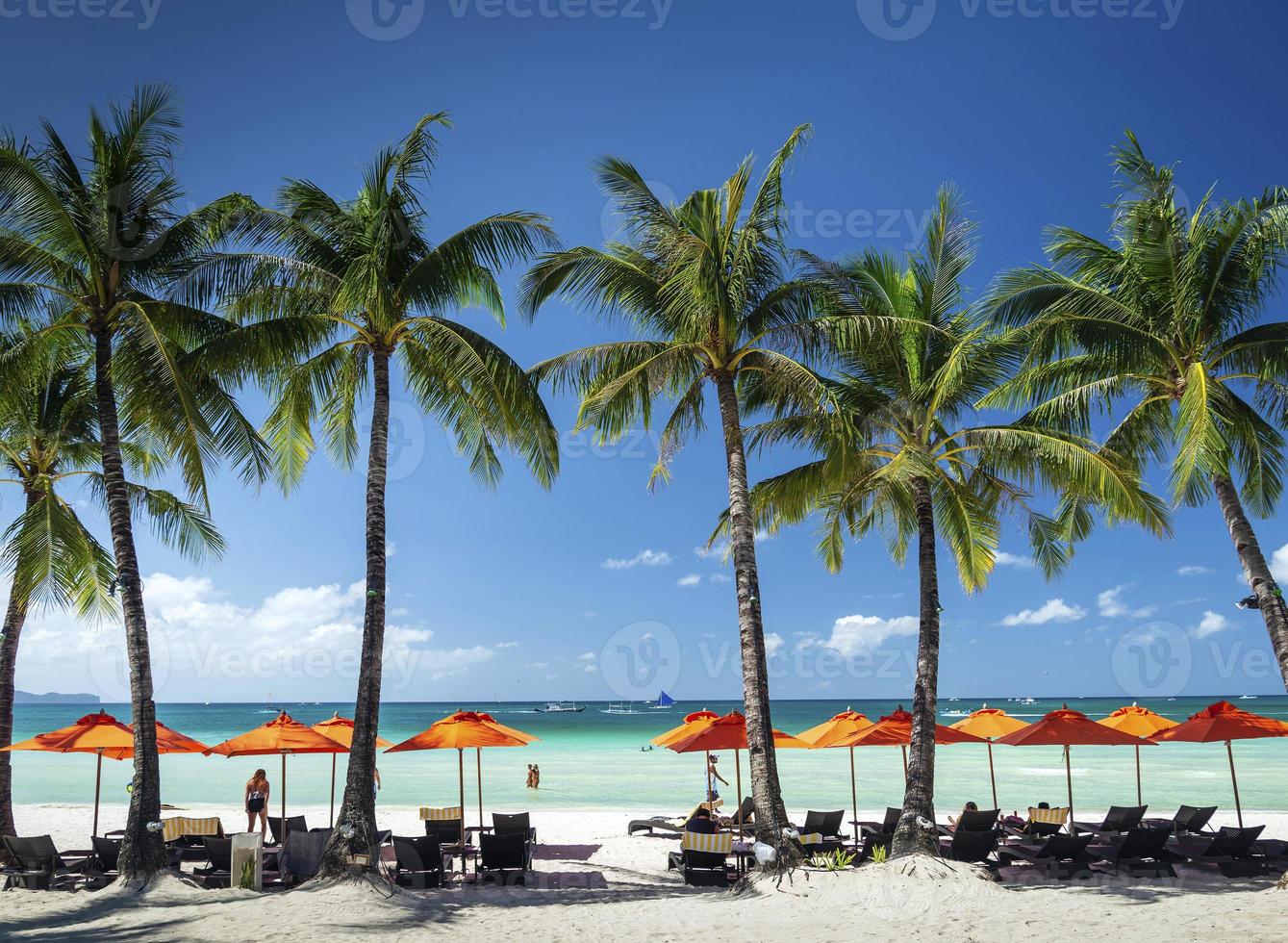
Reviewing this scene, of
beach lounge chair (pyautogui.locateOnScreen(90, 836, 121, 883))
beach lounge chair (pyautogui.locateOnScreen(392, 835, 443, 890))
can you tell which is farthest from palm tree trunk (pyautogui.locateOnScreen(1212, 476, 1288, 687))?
beach lounge chair (pyautogui.locateOnScreen(90, 836, 121, 883))

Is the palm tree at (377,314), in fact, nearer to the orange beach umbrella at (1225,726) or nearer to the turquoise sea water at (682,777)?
the orange beach umbrella at (1225,726)

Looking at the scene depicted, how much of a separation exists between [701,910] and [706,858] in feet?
6.29

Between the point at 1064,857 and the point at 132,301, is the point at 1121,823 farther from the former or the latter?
the point at 132,301

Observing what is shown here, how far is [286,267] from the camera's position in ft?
42.2

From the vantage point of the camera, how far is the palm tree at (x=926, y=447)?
1258cm

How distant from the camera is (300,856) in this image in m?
11.9

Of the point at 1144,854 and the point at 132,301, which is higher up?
the point at 132,301

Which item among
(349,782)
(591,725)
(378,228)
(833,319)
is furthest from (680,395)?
(591,725)

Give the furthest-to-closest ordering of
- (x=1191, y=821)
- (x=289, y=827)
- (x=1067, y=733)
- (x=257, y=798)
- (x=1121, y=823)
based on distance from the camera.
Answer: (x=289, y=827)
(x=1121, y=823)
(x=257, y=798)
(x=1191, y=821)
(x=1067, y=733)

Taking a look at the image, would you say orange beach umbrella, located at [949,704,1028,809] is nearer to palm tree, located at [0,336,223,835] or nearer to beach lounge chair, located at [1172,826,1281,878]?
beach lounge chair, located at [1172,826,1281,878]

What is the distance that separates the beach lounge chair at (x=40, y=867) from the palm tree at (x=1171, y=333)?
47.2ft

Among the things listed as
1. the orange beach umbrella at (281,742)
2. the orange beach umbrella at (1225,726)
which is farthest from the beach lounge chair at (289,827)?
the orange beach umbrella at (1225,726)

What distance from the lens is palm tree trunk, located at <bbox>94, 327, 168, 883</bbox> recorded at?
37.4 feet

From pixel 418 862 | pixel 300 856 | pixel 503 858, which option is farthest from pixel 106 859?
pixel 503 858
